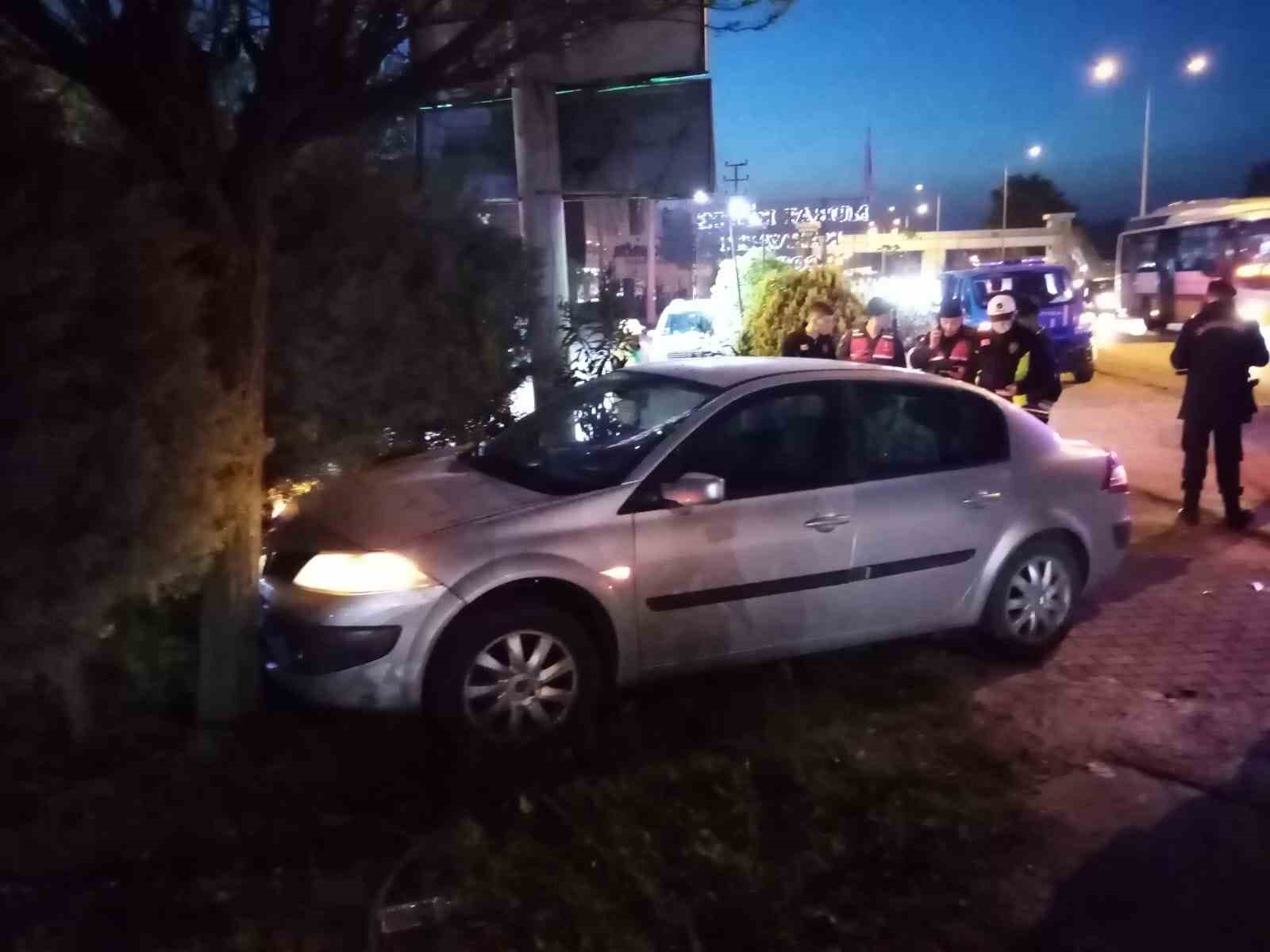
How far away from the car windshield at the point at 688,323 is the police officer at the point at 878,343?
610 cm

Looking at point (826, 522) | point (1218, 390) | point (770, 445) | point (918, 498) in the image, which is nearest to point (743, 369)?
point (770, 445)

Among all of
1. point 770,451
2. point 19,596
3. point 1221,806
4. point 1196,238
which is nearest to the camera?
point 19,596

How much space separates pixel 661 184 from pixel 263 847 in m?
6.91

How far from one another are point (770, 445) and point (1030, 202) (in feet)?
244

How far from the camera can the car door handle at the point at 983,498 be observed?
588 cm

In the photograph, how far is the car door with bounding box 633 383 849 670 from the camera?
→ 5141 millimetres

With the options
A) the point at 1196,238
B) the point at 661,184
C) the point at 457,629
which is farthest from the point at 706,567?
Result: the point at 1196,238

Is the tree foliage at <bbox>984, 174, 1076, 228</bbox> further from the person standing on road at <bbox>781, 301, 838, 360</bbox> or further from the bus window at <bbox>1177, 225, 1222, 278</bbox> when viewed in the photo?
the person standing on road at <bbox>781, 301, 838, 360</bbox>

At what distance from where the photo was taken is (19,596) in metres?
3.57

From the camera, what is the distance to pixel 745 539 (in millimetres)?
5277

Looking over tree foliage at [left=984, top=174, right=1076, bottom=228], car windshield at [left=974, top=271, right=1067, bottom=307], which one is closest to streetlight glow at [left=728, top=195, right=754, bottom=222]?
car windshield at [left=974, top=271, right=1067, bottom=307]

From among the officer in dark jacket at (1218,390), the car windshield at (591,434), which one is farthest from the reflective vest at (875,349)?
the car windshield at (591,434)

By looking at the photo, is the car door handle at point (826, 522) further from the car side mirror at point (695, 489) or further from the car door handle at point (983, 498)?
the car door handle at point (983, 498)

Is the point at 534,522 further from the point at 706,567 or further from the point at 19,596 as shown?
the point at 19,596
